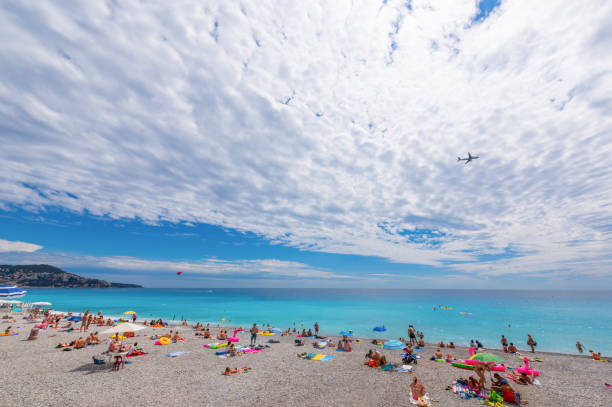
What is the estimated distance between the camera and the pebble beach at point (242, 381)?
Result: 38.8 ft

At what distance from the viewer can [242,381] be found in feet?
47.3

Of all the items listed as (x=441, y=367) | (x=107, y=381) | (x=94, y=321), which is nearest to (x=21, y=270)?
(x=94, y=321)

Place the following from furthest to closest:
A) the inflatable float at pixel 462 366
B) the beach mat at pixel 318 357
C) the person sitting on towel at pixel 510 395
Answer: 1. the beach mat at pixel 318 357
2. the inflatable float at pixel 462 366
3. the person sitting on towel at pixel 510 395

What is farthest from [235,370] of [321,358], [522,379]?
[522,379]

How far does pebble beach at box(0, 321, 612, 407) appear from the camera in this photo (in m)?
11.8

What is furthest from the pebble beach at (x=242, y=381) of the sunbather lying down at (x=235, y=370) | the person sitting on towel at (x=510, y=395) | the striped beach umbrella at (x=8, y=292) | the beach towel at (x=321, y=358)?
the striped beach umbrella at (x=8, y=292)

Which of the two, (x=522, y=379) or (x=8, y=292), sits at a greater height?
(x=8, y=292)

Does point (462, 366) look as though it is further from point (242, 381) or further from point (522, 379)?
point (242, 381)

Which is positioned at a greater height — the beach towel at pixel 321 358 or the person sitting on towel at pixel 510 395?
the person sitting on towel at pixel 510 395

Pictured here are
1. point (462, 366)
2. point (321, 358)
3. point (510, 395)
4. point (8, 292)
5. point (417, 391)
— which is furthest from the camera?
Result: point (8, 292)

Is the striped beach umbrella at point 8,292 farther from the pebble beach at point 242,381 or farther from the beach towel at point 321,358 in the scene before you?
the beach towel at point 321,358

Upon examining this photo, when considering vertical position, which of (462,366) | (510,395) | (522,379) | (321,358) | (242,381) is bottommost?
(321,358)

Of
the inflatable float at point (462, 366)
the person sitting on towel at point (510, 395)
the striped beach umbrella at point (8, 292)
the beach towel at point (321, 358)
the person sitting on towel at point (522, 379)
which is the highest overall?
the striped beach umbrella at point (8, 292)

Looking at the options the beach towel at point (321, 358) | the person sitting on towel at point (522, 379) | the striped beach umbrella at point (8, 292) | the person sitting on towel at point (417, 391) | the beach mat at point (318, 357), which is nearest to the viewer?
the person sitting on towel at point (417, 391)
